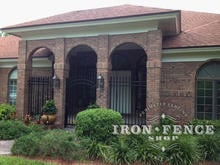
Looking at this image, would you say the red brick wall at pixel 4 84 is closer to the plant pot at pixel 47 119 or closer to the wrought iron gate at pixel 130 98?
the plant pot at pixel 47 119

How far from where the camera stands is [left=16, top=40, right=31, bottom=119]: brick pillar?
48.3 ft

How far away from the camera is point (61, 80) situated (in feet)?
45.4

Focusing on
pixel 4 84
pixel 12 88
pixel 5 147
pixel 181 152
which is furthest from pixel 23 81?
pixel 181 152

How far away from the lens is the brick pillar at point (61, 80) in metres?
13.7

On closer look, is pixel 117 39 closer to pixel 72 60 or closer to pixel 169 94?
pixel 169 94

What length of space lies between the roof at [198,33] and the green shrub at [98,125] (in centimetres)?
529

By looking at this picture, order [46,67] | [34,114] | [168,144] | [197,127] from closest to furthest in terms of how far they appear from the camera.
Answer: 1. [168,144]
2. [197,127]
3. [34,114]
4. [46,67]

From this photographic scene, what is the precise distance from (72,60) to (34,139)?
915 centimetres

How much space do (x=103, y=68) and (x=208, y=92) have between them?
4.77 m

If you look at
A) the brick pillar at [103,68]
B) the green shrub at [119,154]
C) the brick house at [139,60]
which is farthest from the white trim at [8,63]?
the green shrub at [119,154]

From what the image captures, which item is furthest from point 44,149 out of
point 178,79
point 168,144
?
point 178,79

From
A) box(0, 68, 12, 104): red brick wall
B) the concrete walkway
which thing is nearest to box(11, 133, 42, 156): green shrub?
the concrete walkway

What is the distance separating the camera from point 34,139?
9.05m

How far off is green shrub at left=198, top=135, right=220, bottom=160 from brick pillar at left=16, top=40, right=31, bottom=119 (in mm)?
9104
